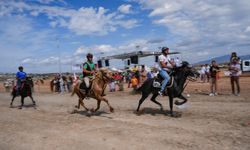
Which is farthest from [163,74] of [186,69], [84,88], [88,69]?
[84,88]

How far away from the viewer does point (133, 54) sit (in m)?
45.3

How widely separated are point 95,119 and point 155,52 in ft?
118

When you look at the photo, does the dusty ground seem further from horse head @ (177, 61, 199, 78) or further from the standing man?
the standing man

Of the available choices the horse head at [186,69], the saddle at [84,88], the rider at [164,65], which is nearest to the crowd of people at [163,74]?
the rider at [164,65]

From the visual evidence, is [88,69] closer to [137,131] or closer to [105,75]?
[105,75]

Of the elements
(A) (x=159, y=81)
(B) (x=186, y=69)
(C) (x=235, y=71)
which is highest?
(B) (x=186, y=69)

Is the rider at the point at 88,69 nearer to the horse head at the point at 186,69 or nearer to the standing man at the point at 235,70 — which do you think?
the horse head at the point at 186,69

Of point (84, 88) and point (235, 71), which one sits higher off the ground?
point (235, 71)

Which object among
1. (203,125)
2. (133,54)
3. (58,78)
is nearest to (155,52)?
(133,54)

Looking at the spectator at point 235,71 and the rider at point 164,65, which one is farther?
the spectator at point 235,71

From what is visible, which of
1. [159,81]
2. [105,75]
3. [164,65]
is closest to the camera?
[164,65]

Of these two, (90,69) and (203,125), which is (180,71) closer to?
(203,125)

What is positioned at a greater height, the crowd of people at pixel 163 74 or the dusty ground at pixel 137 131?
the crowd of people at pixel 163 74

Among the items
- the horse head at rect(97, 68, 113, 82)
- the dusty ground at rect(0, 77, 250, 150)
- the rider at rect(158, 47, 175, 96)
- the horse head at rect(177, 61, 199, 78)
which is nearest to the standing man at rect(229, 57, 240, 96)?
the dusty ground at rect(0, 77, 250, 150)
